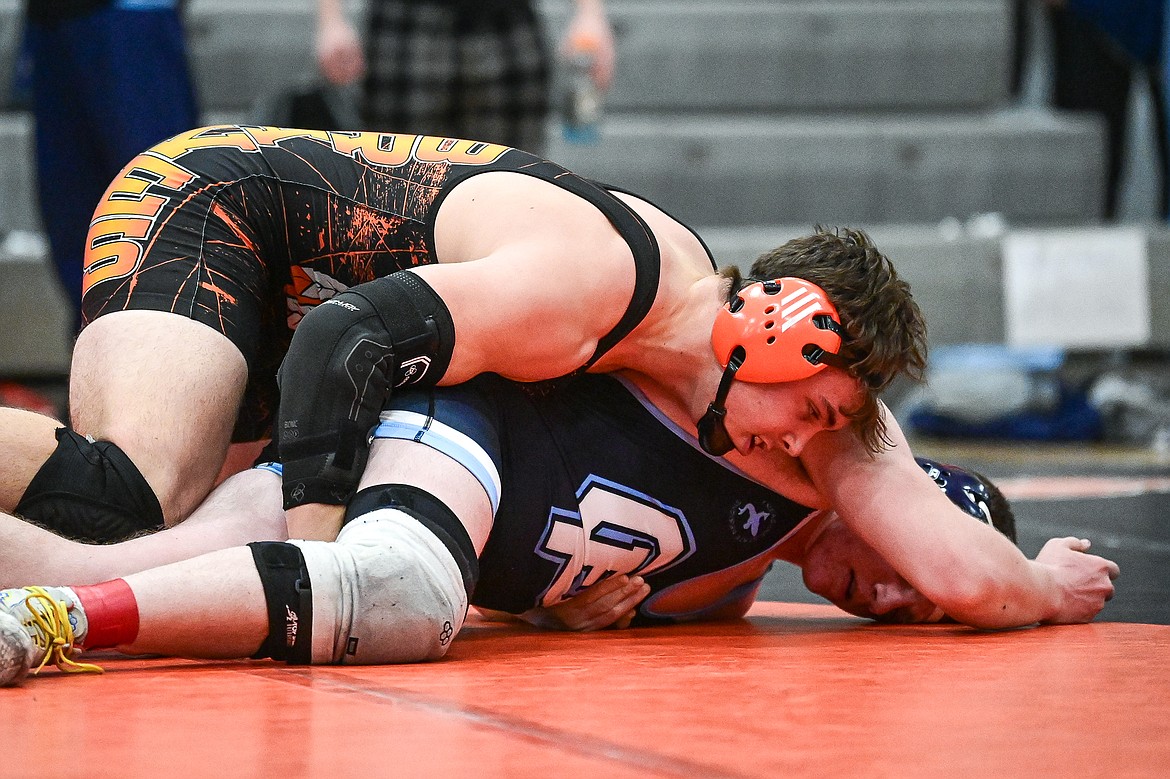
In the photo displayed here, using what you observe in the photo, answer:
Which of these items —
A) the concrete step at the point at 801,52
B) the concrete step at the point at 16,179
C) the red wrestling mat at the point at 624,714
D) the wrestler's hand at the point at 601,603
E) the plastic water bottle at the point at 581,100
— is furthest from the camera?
Result: the concrete step at the point at 801,52

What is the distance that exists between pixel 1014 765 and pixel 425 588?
2.78ft

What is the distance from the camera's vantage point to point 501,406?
238 cm

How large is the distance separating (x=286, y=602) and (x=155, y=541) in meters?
0.44

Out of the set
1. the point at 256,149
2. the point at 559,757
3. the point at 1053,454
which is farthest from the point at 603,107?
the point at 559,757

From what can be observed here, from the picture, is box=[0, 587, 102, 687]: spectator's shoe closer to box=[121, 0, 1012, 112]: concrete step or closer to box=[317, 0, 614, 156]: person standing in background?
box=[317, 0, 614, 156]: person standing in background

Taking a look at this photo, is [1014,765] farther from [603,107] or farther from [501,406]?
[603,107]

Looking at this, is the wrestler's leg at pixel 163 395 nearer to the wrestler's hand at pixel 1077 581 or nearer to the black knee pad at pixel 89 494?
the black knee pad at pixel 89 494

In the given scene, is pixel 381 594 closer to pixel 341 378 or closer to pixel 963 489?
pixel 341 378

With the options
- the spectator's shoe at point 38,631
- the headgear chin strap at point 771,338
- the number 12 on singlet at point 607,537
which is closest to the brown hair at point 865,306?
the headgear chin strap at point 771,338

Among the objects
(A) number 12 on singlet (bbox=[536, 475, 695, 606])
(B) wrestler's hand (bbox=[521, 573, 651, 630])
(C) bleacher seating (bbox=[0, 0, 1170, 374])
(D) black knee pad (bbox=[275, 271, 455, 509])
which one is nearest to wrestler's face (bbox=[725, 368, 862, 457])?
(A) number 12 on singlet (bbox=[536, 475, 695, 606])

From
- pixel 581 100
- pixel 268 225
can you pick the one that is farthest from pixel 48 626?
pixel 581 100

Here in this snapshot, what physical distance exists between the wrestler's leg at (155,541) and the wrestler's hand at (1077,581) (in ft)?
4.22

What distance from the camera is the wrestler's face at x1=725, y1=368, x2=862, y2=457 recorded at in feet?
7.70

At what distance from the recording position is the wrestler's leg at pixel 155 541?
6.91 feet
